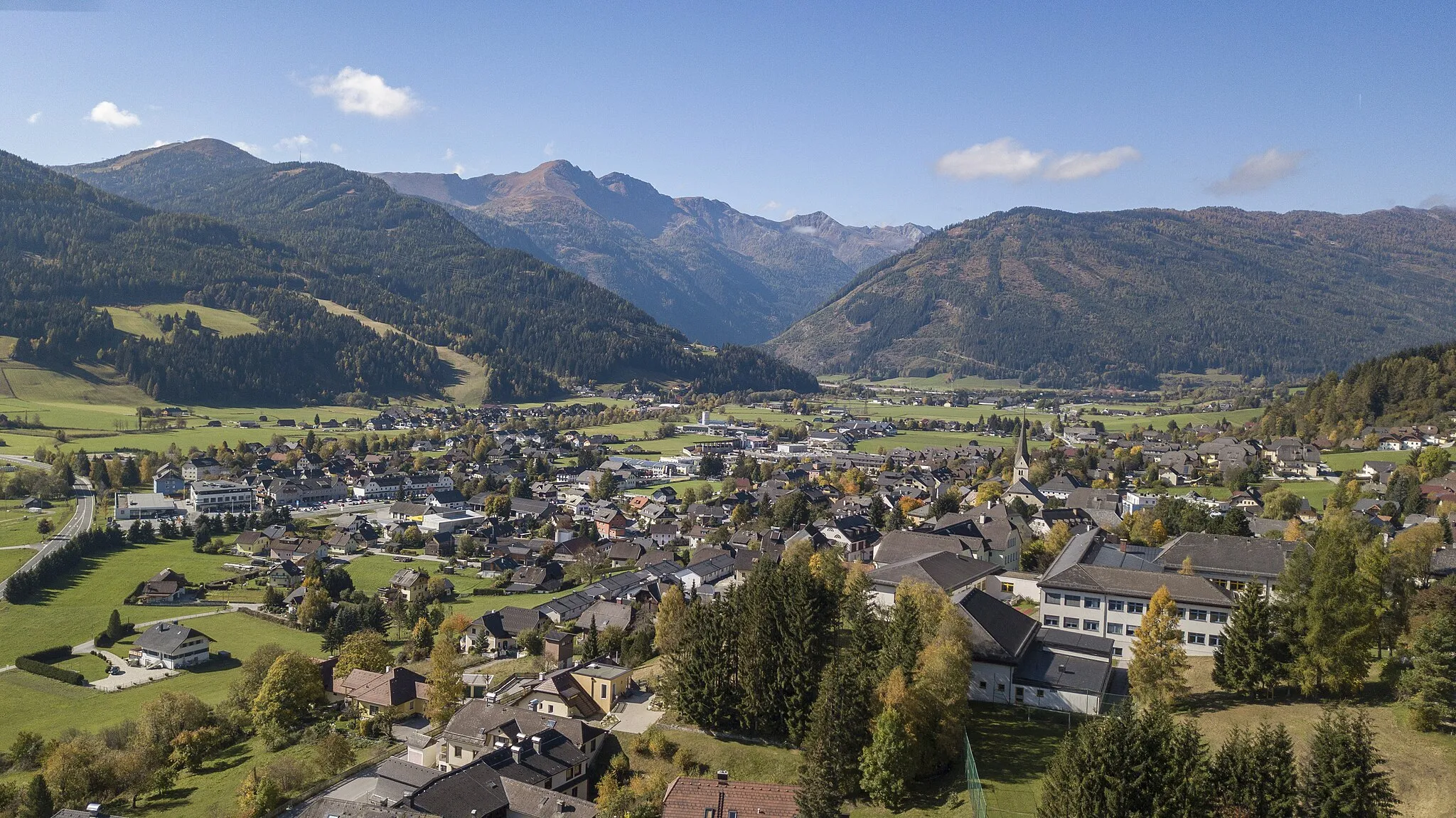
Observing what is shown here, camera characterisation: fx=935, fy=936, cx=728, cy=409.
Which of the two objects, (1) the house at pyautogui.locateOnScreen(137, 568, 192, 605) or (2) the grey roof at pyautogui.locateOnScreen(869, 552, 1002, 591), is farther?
(1) the house at pyautogui.locateOnScreen(137, 568, 192, 605)

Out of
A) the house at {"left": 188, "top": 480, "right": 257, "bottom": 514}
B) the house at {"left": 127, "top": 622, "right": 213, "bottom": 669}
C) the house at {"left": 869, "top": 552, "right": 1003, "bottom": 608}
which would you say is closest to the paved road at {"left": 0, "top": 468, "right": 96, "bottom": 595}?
the house at {"left": 188, "top": 480, "right": 257, "bottom": 514}

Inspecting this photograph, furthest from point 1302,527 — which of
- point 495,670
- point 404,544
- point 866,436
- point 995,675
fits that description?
point 866,436

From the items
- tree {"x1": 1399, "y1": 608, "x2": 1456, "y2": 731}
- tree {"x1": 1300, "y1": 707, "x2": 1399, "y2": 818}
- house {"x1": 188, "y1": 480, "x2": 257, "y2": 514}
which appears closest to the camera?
tree {"x1": 1300, "y1": 707, "x2": 1399, "y2": 818}

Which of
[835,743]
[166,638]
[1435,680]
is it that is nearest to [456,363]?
[166,638]

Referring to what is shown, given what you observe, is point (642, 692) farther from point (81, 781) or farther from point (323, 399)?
point (323, 399)

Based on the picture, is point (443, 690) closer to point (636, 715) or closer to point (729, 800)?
point (636, 715)

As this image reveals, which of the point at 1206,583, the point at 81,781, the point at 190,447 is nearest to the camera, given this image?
the point at 81,781

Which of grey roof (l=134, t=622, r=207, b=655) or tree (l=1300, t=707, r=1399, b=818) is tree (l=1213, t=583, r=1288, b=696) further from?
grey roof (l=134, t=622, r=207, b=655)
